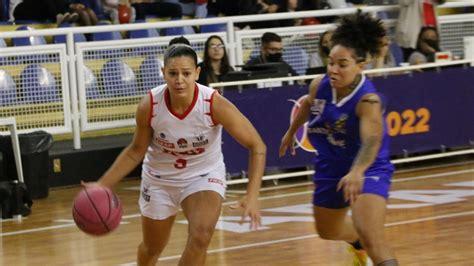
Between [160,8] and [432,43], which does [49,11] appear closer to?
[160,8]

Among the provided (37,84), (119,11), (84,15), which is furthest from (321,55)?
(37,84)

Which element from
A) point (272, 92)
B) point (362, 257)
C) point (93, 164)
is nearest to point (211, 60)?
point (272, 92)

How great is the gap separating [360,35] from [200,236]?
1.82 metres

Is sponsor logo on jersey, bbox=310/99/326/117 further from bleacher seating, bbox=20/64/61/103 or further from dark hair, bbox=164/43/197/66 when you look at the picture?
bleacher seating, bbox=20/64/61/103

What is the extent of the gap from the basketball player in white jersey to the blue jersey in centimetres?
52

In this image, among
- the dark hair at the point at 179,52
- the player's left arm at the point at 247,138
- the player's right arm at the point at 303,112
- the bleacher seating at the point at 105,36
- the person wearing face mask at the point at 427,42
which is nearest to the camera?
the player's left arm at the point at 247,138

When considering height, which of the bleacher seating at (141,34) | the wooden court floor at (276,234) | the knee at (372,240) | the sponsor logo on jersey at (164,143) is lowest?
the wooden court floor at (276,234)

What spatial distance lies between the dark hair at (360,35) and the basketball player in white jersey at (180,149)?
908 millimetres

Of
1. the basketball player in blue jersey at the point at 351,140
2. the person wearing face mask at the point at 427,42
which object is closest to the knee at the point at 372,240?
the basketball player in blue jersey at the point at 351,140

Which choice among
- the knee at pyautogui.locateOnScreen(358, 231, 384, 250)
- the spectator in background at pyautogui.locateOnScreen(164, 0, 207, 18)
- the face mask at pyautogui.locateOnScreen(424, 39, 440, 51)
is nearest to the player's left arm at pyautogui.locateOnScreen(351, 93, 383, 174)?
the knee at pyautogui.locateOnScreen(358, 231, 384, 250)

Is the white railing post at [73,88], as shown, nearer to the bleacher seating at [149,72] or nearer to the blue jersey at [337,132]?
the bleacher seating at [149,72]

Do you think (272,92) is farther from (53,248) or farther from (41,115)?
(53,248)

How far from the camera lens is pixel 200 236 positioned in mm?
8094

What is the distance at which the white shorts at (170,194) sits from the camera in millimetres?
8391
